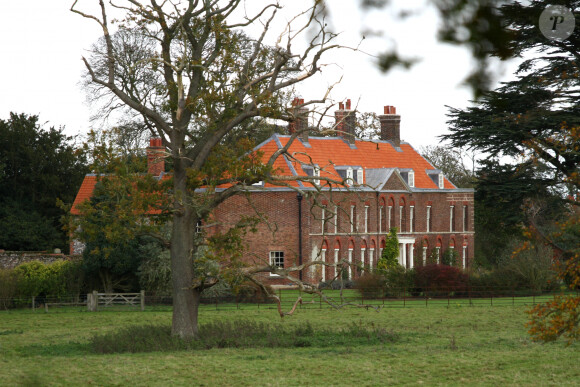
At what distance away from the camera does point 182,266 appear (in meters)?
20.3

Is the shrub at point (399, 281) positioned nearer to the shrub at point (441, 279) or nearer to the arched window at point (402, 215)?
the shrub at point (441, 279)

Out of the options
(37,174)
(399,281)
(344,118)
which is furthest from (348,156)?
(344,118)

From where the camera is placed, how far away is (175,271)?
20.4 m

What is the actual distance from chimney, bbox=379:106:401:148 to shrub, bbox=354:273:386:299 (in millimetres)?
18410

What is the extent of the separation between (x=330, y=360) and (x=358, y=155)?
33.1 meters

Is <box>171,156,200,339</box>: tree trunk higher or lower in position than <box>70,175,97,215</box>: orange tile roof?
lower

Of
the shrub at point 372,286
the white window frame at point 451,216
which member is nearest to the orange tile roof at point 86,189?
the shrub at point 372,286

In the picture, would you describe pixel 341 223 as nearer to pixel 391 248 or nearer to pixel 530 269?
pixel 391 248

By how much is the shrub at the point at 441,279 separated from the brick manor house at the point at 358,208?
2484 mm

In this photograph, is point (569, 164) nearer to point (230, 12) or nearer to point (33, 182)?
point (230, 12)

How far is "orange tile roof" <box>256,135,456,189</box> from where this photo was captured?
45250 millimetres

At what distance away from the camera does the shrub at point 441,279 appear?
3597 centimetres

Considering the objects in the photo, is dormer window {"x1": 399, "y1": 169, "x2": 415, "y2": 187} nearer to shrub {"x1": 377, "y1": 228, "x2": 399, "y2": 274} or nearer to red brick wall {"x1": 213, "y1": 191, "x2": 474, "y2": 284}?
red brick wall {"x1": 213, "y1": 191, "x2": 474, "y2": 284}

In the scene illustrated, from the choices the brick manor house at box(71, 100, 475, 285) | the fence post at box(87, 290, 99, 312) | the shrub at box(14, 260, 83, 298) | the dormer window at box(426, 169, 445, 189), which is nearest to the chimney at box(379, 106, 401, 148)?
the brick manor house at box(71, 100, 475, 285)
